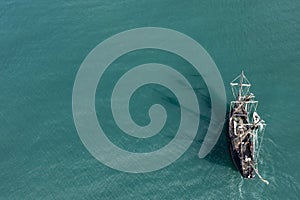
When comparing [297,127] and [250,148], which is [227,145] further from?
[297,127]

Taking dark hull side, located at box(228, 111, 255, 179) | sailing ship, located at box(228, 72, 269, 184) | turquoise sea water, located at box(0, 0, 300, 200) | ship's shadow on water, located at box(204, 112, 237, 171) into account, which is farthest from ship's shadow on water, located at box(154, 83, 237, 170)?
sailing ship, located at box(228, 72, 269, 184)

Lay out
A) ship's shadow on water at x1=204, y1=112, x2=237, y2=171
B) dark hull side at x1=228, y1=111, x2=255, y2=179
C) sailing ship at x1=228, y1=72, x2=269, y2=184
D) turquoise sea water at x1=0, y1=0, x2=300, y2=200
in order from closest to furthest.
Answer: dark hull side at x1=228, y1=111, x2=255, y2=179
sailing ship at x1=228, y1=72, x2=269, y2=184
turquoise sea water at x1=0, y1=0, x2=300, y2=200
ship's shadow on water at x1=204, y1=112, x2=237, y2=171

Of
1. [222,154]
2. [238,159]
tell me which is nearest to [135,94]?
[222,154]

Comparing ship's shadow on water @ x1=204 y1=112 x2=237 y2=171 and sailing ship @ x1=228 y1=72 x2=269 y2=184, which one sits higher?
sailing ship @ x1=228 y1=72 x2=269 y2=184

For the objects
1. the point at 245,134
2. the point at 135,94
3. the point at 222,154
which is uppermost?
the point at 135,94

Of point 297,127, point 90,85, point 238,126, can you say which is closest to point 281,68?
point 297,127

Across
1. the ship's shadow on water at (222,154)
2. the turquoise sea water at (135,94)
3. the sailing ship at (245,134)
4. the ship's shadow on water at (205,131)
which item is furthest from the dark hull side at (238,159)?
the turquoise sea water at (135,94)

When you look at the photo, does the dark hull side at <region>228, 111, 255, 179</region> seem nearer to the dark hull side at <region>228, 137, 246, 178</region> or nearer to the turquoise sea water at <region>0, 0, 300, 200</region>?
the dark hull side at <region>228, 137, 246, 178</region>

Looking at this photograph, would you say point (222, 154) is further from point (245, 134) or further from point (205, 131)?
point (245, 134)
